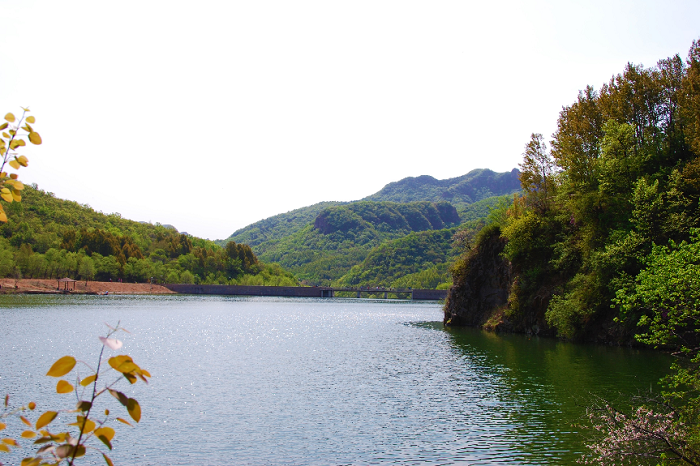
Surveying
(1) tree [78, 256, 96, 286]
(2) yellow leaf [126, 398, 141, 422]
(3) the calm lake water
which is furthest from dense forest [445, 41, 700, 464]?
(1) tree [78, 256, 96, 286]

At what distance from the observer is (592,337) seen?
56656 mm

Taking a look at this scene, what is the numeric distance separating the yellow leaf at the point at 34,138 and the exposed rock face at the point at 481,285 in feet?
239

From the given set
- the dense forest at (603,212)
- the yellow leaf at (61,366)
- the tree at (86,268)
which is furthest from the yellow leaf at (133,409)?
the tree at (86,268)

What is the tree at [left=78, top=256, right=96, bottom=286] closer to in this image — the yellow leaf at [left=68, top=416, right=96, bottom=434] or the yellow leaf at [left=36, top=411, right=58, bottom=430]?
the yellow leaf at [left=36, top=411, right=58, bottom=430]

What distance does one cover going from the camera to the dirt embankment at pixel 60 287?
151m

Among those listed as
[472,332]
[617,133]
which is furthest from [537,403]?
[472,332]

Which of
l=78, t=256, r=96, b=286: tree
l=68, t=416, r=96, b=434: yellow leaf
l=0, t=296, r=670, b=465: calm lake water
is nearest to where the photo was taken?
l=68, t=416, r=96, b=434: yellow leaf

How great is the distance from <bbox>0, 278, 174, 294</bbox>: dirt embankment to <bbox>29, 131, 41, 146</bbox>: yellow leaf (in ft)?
548

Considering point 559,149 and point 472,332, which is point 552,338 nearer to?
point 472,332

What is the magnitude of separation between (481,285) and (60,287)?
142 meters

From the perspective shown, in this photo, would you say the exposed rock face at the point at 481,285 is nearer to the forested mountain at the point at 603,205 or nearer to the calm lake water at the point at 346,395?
the forested mountain at the point at 603,205

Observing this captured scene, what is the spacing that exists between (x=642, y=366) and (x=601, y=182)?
20.2m

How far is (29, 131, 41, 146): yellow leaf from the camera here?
5.28 metres

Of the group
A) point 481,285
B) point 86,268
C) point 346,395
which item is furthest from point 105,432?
point 86,268
